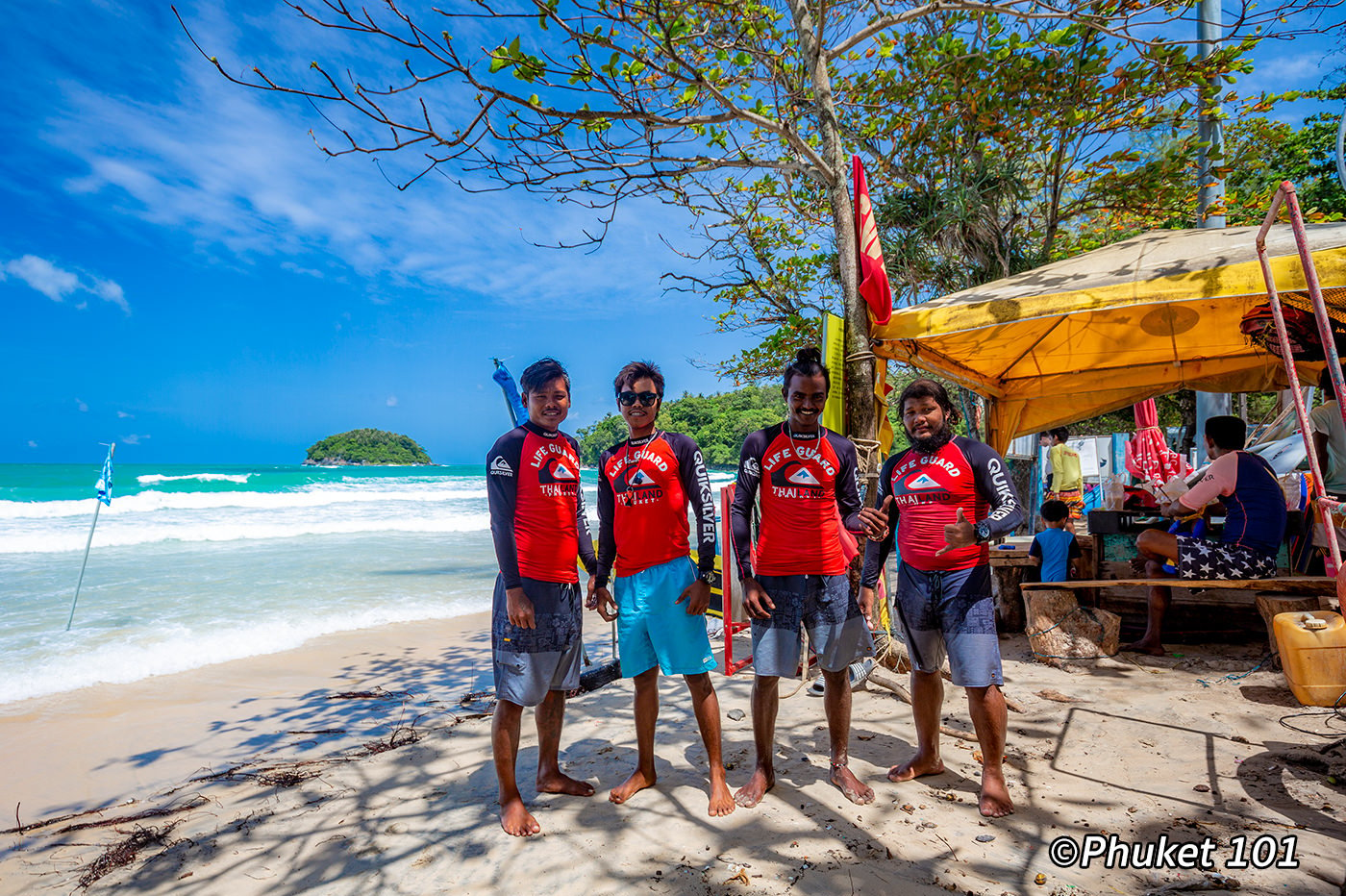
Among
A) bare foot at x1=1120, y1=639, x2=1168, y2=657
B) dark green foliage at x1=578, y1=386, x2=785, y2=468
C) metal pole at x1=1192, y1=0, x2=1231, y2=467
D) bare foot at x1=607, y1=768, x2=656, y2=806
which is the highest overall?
dark green foliage at x1=578, y1=386, x2=785, y2=468

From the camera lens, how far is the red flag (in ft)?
15.3

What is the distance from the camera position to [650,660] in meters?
3.06

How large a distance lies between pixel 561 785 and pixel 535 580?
1.08 m

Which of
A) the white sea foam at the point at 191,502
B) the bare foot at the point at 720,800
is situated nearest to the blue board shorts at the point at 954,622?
the bare foot at the point at 720,800

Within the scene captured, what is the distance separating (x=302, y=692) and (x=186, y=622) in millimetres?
3690

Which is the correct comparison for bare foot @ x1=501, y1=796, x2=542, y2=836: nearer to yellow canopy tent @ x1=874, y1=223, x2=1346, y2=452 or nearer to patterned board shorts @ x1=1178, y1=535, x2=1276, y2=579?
yellow canopy tent @ x1=874, y1=223, x2=1346, y2=452

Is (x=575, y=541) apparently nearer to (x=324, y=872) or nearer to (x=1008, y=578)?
(x=324, y=872)

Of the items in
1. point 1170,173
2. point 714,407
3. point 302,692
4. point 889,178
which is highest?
point 714,407

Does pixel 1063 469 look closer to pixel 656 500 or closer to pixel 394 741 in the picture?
pixel 656 500

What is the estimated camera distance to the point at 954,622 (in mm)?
2949

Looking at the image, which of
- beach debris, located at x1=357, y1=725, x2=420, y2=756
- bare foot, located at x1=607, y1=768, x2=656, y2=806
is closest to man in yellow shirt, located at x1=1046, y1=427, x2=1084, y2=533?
bare foot, located at x1=607, y1=768, x2=656, y2=806

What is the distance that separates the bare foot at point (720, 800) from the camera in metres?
2.90

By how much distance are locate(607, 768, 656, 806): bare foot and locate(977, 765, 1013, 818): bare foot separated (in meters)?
1.51

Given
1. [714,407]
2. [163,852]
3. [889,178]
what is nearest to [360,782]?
[163,852]
